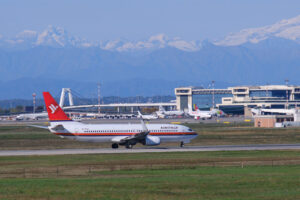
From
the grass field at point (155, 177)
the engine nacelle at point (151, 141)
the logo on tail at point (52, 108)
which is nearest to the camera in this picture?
the grass field at point (155, 177)

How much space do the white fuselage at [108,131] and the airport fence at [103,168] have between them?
21.5 metres

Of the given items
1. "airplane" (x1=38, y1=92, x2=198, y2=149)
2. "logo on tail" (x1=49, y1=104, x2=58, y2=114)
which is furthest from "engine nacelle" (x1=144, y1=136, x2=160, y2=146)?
"logo on tail" (x1=49, y1=104, x2=58, y2=114)

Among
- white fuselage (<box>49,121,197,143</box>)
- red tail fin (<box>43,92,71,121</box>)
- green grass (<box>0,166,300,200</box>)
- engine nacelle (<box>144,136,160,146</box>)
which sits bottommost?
green grass (<box>0,166,300,200</box>)

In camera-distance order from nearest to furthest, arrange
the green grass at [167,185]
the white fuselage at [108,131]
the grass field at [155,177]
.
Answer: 1. the green grass at [167,185]
2. the grass field at [155,177]
3. the white fuselage at [108,131]

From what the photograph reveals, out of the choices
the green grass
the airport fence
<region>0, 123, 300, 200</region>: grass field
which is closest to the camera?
the green grass

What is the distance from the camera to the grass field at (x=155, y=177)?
33.8m

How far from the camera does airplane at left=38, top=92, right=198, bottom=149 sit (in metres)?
72.7

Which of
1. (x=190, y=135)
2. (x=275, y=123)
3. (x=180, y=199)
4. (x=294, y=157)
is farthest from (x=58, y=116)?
(x=275, y=123)

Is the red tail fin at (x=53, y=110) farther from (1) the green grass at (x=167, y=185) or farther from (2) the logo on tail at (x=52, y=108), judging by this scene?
(1) the green grass at (x=167, y=185)

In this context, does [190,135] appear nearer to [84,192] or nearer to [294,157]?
[294,157]

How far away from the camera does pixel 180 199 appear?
3191 centimetres

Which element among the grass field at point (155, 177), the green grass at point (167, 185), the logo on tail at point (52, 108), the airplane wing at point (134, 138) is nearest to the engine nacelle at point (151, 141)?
the airplane wing at point (134, 138)

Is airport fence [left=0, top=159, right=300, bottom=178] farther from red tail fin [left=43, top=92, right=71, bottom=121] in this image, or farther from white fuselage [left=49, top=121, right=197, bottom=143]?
red tail fin [left=43, top=92, right=71, bottom=121]

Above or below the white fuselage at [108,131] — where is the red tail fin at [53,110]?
above
